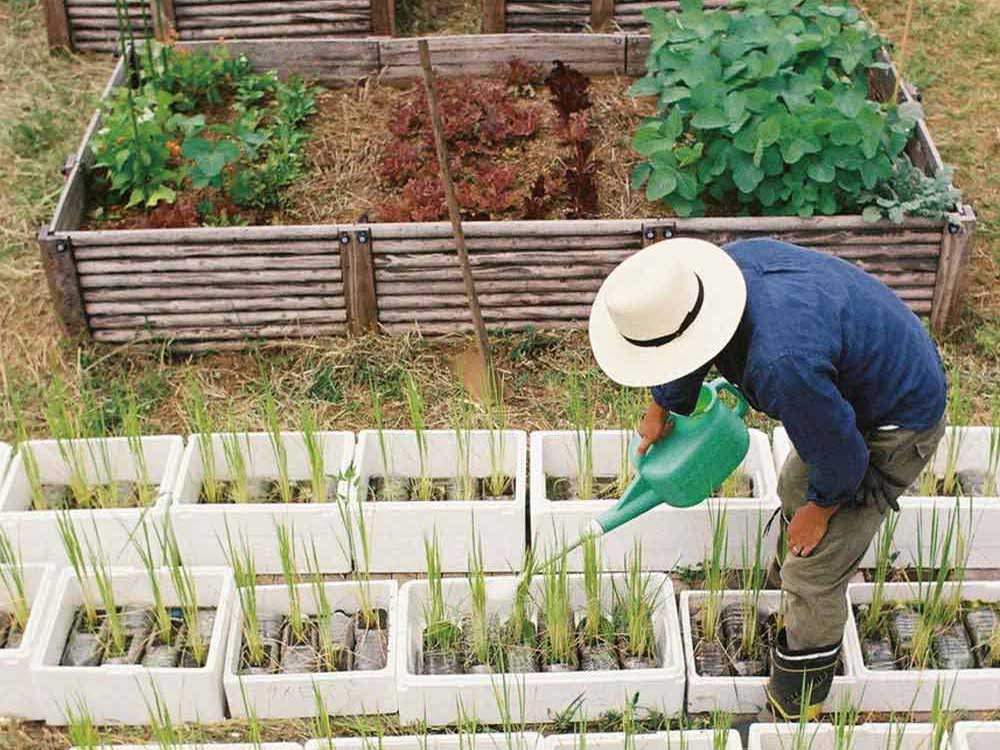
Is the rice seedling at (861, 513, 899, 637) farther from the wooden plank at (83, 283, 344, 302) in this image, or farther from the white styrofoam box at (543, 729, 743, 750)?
the wooden plank at (83, 283, 344, 302)

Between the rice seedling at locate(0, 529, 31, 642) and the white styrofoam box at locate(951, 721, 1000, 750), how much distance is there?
2.19 meters

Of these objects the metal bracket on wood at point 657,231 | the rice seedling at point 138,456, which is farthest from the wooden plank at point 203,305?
the metal bracket on wood at point 657,231

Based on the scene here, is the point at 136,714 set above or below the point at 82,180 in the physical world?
below

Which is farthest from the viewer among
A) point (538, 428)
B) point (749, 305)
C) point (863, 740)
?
point (538, 428)

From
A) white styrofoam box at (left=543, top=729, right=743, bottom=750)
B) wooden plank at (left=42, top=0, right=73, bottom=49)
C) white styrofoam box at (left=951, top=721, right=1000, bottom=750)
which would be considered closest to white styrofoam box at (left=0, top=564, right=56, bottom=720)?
white styrofoam box at (left=543, top=729, right=743, bottom=750)

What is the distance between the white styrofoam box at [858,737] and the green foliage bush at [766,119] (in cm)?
181

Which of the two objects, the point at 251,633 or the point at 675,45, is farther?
the point at 675,45

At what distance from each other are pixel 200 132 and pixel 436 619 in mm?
2498

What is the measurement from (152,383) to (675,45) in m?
2.08

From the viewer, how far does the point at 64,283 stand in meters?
4.20

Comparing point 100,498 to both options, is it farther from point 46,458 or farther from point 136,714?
point 136,714

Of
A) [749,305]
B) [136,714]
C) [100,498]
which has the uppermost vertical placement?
[749,305]

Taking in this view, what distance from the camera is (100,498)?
361 cm

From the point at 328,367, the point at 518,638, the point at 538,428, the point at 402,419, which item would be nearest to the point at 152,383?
the point at 328,367
